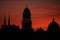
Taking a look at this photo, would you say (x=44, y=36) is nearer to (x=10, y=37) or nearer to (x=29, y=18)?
(x=10, y=37)

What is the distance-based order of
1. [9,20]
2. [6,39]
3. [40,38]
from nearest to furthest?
[6,39] → [40,38] → [9,20]

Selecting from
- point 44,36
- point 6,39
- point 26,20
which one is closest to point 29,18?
point 26,20

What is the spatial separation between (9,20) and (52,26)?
9.71 metres

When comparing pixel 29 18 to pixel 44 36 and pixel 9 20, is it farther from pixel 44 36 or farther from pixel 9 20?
pixel 44 36

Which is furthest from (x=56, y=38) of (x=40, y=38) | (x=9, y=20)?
(x=9, y=20)

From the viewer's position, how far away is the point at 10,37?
161 ft

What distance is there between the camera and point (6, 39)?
47688 millimetres

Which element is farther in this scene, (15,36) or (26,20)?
(26,20)

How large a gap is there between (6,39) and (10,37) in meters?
1.35

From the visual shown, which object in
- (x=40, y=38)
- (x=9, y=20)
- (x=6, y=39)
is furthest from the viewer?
(x=9, y=20)

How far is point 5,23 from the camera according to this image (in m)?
82.1

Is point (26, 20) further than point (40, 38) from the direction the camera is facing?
Yes

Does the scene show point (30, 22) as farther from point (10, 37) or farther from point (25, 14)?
point (10, 37)

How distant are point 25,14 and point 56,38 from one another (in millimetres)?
32538
